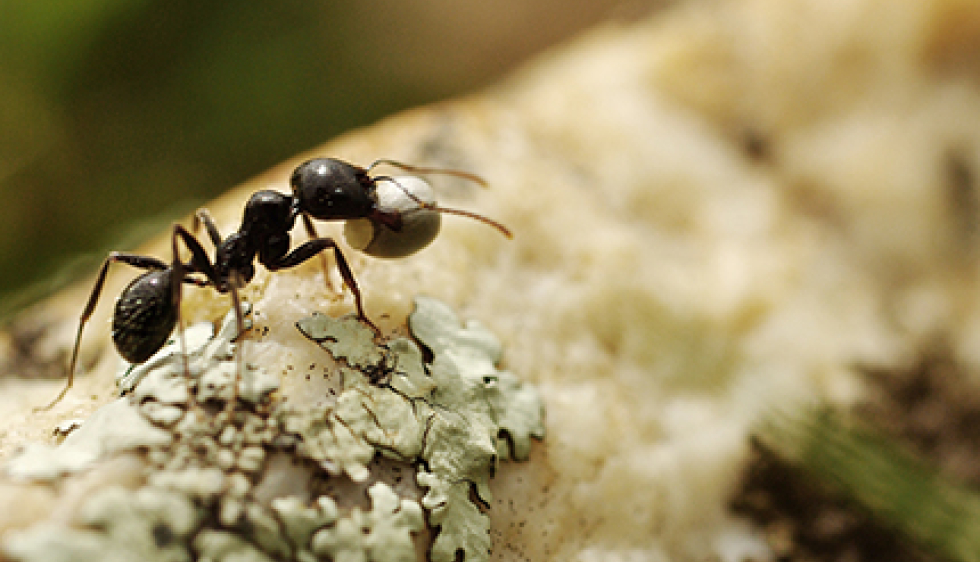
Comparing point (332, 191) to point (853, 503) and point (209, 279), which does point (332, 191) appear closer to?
point (209, 279)

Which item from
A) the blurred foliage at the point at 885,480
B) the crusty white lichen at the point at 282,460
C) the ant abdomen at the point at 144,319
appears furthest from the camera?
the blurred foliage at the point at 885,480

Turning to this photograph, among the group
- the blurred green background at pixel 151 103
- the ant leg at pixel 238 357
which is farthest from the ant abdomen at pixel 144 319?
the blurred green background at pixel 151 103

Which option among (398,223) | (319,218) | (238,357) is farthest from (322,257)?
(238,357)

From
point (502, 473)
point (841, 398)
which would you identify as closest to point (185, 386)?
point (502, 473)

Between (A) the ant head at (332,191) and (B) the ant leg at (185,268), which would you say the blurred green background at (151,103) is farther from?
(A) the ant head at (332,191)

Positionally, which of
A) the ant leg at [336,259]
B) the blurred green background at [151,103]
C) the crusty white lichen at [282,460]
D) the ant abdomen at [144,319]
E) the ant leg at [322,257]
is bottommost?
the crusty white lichen at [282,460]

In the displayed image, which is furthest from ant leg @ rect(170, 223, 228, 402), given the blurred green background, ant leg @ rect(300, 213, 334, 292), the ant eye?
the blurred green background
